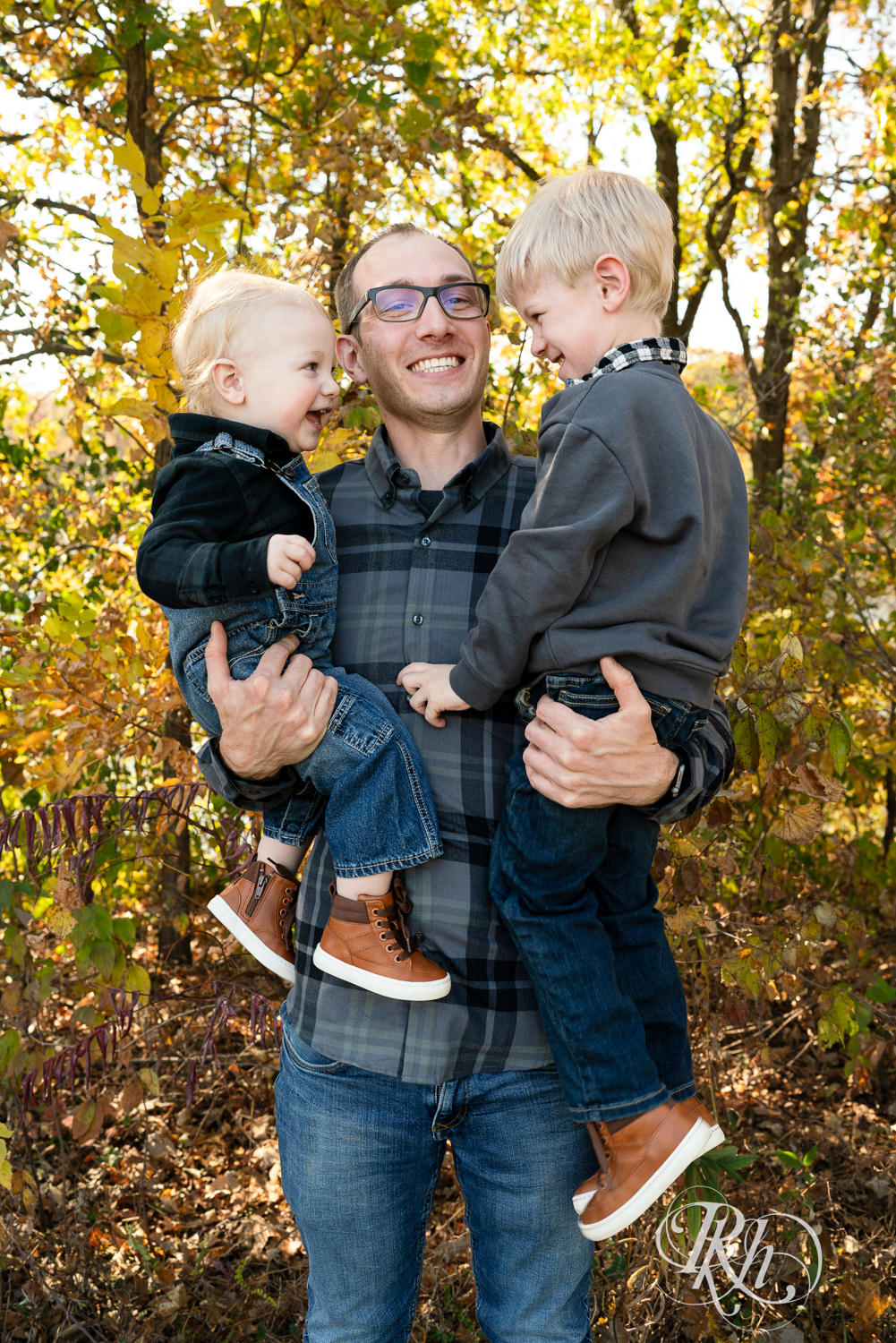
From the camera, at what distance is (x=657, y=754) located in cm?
170

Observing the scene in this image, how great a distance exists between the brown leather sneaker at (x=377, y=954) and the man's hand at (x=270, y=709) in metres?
0.28

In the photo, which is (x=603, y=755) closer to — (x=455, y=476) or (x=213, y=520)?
(x=455, y=476)

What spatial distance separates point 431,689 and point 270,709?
11.0 inches

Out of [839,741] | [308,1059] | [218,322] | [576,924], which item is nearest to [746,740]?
[839,741]

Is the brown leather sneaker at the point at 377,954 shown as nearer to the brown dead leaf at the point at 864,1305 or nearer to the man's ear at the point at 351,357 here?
the man's ear at the point at 351,357

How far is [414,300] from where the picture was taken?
209 centimetres

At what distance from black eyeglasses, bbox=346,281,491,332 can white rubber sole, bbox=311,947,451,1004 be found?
1250 millimetres

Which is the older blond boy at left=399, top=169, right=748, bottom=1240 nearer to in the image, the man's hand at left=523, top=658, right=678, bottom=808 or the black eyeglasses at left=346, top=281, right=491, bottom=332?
the man's hand at left=523, top=658, right=678, bottom=808

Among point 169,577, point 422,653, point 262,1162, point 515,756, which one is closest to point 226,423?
point 169,577

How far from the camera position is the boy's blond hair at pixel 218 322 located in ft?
6.48

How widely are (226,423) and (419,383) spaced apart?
1.31 feet

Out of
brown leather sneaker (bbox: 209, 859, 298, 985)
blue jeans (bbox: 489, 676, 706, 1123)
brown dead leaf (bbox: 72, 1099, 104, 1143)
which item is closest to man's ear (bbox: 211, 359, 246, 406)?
blue jeans (bbox: 489, 676, 706, 1123)

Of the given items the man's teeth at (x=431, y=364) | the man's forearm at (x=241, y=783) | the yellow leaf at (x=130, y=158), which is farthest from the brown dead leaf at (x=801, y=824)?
the yellow leaf at (x=130, y=158)

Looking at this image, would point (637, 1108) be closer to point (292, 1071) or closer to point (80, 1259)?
point (292, 1071)
